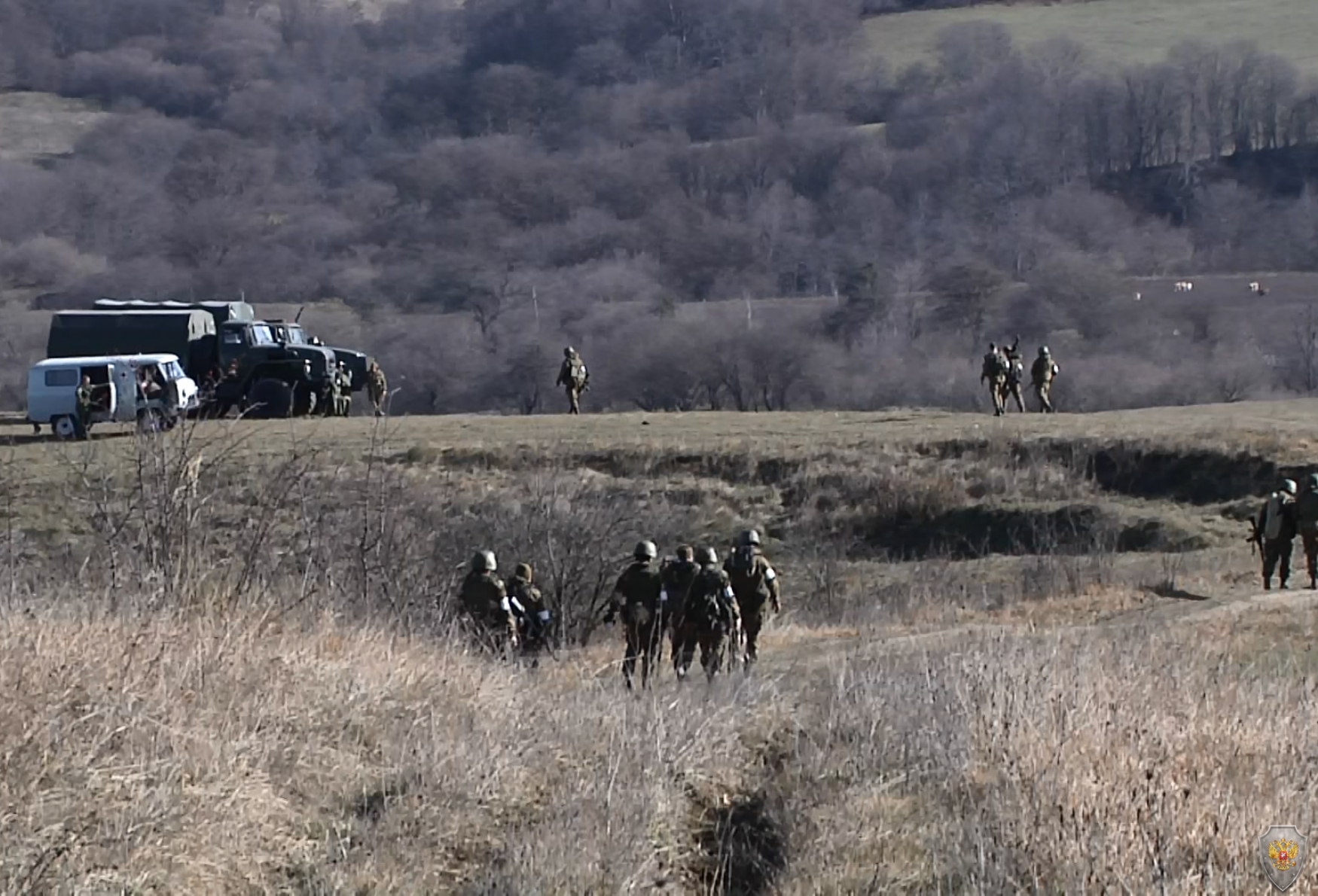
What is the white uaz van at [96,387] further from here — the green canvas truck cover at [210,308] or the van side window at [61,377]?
the green canvas truck cover at [210,308]

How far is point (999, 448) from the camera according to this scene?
102ft

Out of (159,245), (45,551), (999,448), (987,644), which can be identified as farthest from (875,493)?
(159,245)

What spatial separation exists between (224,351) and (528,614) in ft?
73.9

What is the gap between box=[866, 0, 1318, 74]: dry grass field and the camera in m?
109

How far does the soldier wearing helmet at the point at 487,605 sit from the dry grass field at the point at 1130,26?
308 feet

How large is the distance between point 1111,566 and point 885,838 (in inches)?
635

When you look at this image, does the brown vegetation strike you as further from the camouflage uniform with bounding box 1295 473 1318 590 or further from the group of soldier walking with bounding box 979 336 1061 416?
the camouflage uniform with bounding box 1295 473 1318 590

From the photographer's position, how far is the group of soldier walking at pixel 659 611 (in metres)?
14.2

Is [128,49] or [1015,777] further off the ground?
[128,49]

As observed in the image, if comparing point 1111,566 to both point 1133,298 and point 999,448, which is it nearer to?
point 999,448

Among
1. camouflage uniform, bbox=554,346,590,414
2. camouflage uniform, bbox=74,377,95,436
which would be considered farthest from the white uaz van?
camouflage uniform, bbox=554,346,590,414

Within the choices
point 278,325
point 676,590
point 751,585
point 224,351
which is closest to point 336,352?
point 278,325

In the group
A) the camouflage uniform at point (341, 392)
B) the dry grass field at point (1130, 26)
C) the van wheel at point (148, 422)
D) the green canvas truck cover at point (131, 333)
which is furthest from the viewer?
the dry grass field at point (1130, 26)

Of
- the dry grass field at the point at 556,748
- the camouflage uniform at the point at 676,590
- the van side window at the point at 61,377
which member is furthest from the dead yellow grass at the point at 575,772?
the van side window at the point at 61,377
